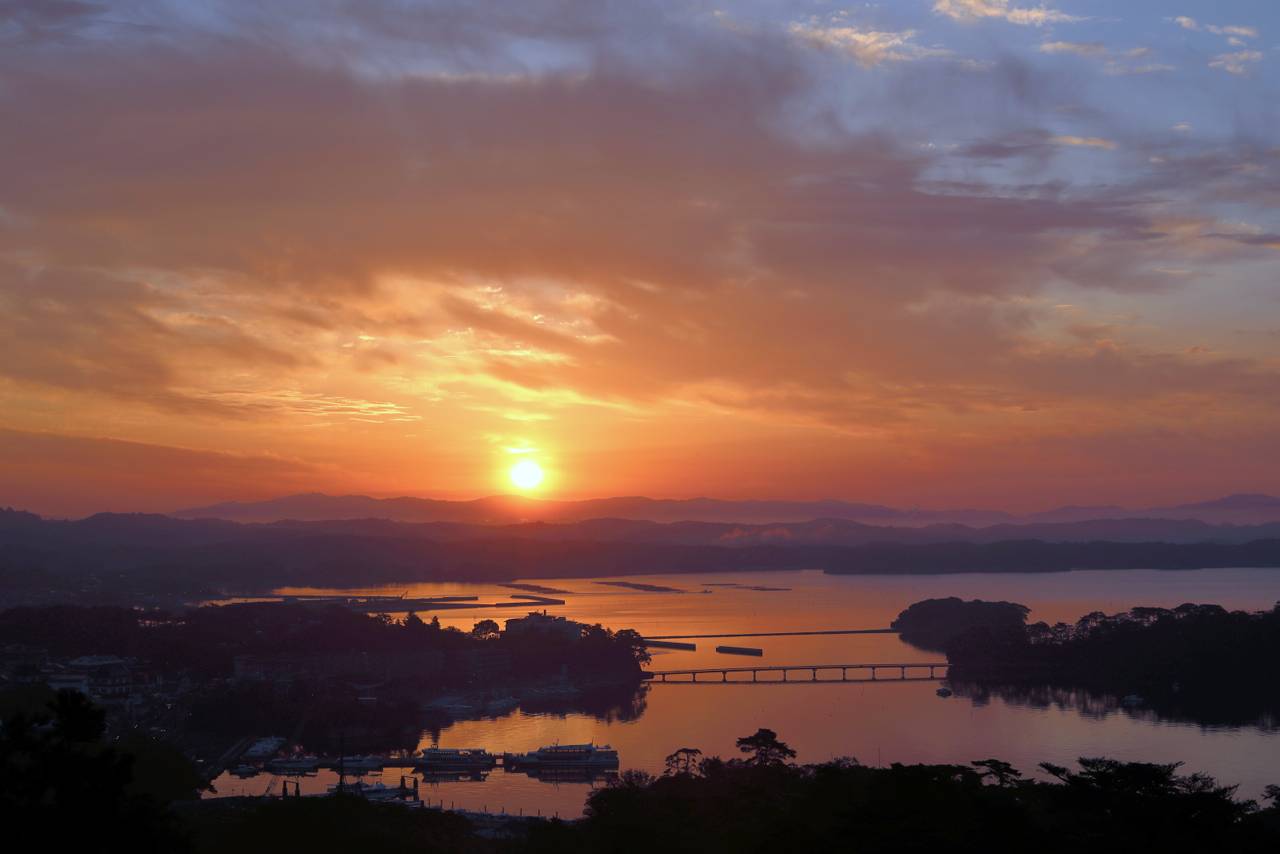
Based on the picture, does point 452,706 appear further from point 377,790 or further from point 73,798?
point 73,798

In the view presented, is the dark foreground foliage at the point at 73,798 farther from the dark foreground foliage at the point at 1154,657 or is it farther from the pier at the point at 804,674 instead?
the pier at the point at 804,674

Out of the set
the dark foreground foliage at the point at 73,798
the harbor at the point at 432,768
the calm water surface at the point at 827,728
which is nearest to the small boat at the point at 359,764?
the harbor at the point at 432,768

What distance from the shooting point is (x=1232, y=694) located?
26.1m

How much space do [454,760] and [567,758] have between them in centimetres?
185

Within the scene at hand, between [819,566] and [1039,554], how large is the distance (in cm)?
1565

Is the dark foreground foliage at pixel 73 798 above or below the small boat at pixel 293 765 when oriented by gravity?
above

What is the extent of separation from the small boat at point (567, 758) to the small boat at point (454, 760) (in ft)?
1.15

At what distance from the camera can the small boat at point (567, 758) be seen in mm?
18734

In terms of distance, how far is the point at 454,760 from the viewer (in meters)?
19.0

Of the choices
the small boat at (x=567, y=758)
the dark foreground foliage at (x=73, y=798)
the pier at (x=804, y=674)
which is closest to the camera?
the dark foreground foliage at (x=73, y=798)

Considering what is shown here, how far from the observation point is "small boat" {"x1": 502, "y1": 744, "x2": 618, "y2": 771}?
1873cm

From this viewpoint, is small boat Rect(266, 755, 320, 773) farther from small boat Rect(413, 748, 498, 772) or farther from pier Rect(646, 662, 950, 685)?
pier Rect(646, 662, 950, 685)

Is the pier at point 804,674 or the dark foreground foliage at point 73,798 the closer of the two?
the dark foreground foliage at point 73,798

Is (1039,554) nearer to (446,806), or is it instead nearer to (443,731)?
(443,731)
